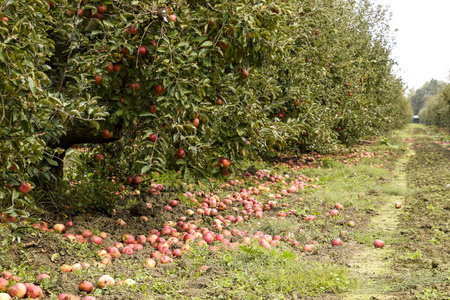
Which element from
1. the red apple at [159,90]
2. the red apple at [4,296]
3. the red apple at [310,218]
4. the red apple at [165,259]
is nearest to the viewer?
the red apple at [4,296]

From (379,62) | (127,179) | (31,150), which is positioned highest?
(379,62)

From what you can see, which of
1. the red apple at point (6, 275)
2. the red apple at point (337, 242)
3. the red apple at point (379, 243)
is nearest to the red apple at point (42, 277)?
the red apple at point (6, 275)

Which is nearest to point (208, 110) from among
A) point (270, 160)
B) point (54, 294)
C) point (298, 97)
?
point (54, 294)

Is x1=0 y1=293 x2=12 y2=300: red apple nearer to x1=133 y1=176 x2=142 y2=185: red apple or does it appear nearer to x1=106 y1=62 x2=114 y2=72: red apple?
x1=106 y1=62 x2=114 y2=72: red apple

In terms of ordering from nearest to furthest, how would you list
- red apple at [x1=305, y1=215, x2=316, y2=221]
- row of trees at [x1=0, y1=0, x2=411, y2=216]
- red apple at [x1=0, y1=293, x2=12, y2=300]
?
red apple at [x1=0, y1=293, x2=12, y2=300] → row of trees at [x1=0, y1=0, x2=411, y2=216] → red apple at [x1=305, y1=215, x2=316, y2=221]

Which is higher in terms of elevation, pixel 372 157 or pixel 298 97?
pixel 298 97

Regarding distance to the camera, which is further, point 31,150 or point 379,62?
point 379,62

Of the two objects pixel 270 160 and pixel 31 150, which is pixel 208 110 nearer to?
pixel 31 150

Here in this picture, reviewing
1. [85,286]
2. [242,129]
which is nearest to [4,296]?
[85,286]

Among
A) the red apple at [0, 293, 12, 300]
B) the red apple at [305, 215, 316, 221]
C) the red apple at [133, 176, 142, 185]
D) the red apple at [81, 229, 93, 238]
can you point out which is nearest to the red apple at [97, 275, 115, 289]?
the red apple at [0, 293, 12, 300]

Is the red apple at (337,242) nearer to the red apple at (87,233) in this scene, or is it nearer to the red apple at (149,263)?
the red apple at (149,263)

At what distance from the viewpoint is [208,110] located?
4.02m

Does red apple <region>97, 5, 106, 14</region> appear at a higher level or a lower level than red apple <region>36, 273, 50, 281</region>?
higher

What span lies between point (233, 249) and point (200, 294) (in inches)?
39.3
